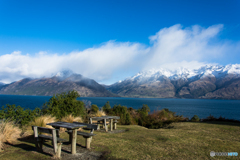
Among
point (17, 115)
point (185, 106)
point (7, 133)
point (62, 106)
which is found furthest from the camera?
point (185, 106)

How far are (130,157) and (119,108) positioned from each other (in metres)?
11.5

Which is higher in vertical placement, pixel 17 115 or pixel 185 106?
pixel 17 115

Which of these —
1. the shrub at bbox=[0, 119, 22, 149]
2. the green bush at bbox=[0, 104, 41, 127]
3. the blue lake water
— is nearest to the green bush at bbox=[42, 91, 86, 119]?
the blue lake water

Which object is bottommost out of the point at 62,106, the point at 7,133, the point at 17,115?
the point at 7,133

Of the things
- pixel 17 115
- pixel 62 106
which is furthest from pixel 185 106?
pixel 17 115

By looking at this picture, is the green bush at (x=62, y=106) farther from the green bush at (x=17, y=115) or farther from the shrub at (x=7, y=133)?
the shrub at (x=7, y=133)

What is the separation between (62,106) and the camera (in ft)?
38.2

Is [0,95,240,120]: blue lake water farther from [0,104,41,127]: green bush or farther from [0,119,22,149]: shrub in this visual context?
[0,119,22,149]: shrub

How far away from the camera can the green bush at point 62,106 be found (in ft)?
36.1

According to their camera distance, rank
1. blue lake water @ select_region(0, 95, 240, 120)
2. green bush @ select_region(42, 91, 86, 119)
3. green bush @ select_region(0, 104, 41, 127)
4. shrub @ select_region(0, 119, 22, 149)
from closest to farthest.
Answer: shrub @ select_region(0, 119, 22, 149) < green bush @ select_region(0, 104, 41, 127) < green bush @ select_region(42, 91, 86, 119) < blue lake water @ select_region(0, 95, 240, 120)

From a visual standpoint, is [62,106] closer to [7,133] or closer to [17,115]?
[17,115]

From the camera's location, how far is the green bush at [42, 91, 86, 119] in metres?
11.0

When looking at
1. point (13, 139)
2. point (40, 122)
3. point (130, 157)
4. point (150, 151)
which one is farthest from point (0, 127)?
point (150, 151)

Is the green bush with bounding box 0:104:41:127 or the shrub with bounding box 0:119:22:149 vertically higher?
the green bush with bounding box 0:104:41:127
